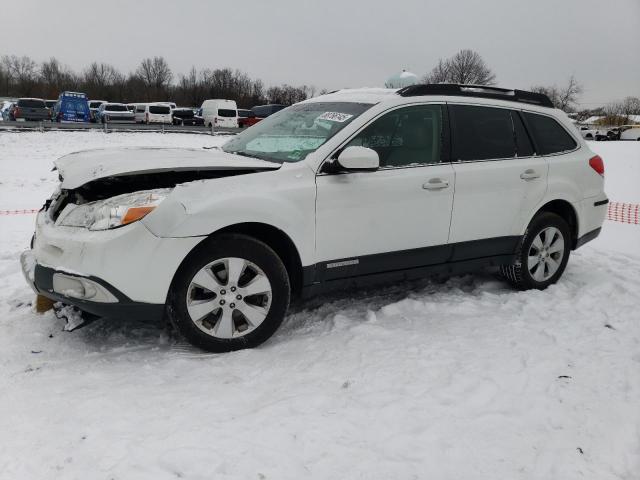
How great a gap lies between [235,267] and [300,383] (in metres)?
0.82

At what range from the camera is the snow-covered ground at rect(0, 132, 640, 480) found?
2.40 m

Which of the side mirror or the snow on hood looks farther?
the side mirror

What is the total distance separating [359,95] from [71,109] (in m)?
33.7

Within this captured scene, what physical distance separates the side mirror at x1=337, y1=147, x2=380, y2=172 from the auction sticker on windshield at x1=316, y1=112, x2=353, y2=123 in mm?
438

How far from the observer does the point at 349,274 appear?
12.7 ft

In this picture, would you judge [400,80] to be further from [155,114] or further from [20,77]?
[20,77]

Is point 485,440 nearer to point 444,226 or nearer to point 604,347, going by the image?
point 604,347

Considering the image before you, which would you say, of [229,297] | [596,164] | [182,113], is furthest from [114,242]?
[182,113]

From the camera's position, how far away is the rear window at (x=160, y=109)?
35809mm

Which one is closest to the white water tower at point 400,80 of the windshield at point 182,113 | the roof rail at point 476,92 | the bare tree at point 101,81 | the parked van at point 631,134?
the roof rail at point 476,92

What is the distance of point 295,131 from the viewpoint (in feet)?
13.9

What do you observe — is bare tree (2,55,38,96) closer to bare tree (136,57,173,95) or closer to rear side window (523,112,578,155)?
bare tree (136,57,173,95)

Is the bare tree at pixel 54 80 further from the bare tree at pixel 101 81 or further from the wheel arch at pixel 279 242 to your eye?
the wheel arch at pixel 279 242

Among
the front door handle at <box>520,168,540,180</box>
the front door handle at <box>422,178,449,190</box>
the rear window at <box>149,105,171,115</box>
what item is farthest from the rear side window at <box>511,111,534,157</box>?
the rear window at <box>149,105,171,115</box>
